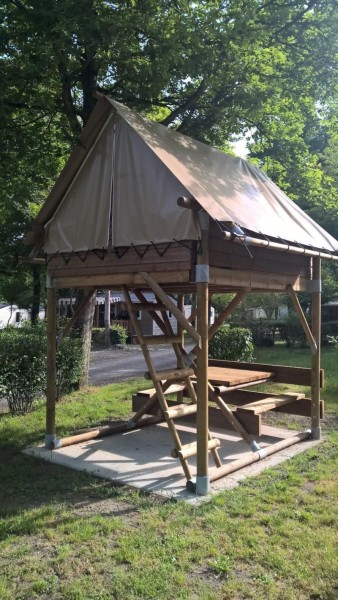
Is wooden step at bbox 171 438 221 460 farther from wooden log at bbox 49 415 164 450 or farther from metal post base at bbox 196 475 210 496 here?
wooden log at bbox 49 415 164 450

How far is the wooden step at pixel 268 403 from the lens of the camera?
6.52 metres

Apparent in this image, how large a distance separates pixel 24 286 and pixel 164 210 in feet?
44.2

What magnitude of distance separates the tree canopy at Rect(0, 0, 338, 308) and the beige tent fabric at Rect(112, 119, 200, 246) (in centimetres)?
221

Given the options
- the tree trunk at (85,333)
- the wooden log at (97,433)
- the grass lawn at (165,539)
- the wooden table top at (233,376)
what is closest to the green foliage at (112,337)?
the tree trunk at (85,333)

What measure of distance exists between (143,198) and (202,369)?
209 cm

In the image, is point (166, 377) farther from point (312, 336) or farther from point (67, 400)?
point (67, 400)

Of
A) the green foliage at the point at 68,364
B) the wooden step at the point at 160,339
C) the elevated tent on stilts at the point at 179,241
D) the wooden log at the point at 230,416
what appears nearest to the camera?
the elevated tent on stilts at the point at 179,241

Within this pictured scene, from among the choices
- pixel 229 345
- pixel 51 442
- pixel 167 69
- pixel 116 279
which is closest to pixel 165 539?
pixel 116 279

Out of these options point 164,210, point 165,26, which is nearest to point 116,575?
point 164,210

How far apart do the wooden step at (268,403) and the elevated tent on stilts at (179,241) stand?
0.05 ft

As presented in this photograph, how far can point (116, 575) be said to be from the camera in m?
3.45

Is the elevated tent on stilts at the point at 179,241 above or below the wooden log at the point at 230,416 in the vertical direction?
above

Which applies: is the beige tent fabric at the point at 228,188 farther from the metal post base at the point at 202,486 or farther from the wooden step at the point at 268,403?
the metal post base at the point at 202,486

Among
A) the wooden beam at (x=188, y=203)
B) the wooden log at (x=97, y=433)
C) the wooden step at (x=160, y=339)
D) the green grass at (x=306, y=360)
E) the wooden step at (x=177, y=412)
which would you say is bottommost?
the wooden log at (x=97, y=433)
